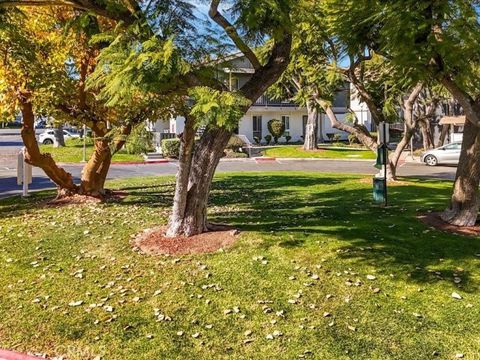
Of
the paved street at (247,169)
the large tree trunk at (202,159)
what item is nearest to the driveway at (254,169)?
the paved street at (247,169)

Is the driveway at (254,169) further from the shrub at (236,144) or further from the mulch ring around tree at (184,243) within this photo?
the mulch ring around tree at (184,243)

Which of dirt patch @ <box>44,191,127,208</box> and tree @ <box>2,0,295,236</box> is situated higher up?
tree @ <box>2,0,295,236</box>

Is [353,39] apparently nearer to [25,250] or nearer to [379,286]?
[379,286]

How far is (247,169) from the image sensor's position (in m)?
26.0

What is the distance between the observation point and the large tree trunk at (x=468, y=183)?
33.7 feet

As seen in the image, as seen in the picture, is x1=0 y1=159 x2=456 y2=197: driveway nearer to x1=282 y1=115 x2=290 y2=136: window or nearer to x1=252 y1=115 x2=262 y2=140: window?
x1=252 y1=115 x2=262 y2=140: window

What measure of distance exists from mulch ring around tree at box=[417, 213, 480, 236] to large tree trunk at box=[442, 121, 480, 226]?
0.59 ft

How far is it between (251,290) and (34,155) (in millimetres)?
9124

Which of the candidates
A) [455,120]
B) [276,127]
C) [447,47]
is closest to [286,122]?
[276,127]

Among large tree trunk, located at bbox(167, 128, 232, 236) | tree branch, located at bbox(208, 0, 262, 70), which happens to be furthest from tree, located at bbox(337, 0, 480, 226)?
large tree trunk, located at bbox(167, 128, 232, 236)

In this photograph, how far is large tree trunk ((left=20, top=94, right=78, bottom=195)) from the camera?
12.8 metres

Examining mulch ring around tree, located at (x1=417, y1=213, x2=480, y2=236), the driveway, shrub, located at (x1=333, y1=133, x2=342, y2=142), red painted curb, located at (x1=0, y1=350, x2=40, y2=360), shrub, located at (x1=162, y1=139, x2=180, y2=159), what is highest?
shrub, located at (x1=333, y1=133, x2=342, y2=142)

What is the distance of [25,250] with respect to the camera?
28.4 feet

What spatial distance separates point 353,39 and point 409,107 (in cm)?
786
